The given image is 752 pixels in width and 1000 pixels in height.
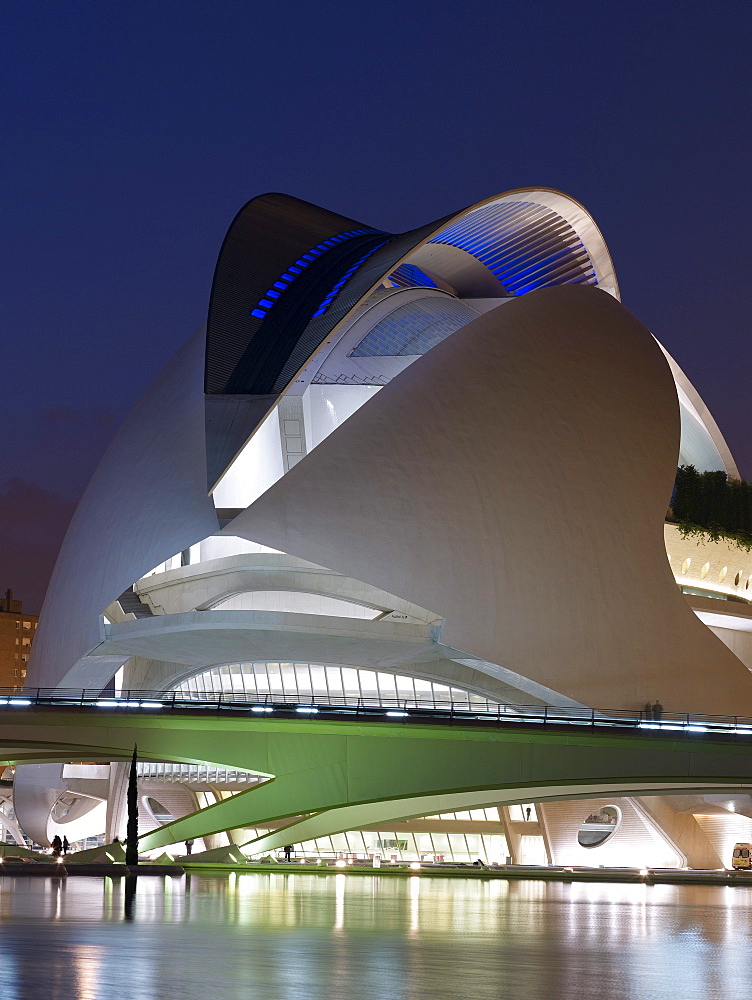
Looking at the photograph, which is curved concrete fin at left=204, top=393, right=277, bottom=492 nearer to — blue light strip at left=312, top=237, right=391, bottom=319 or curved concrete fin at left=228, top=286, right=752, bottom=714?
curved concrete fin at left=228, top=286, right=752, bottom=714

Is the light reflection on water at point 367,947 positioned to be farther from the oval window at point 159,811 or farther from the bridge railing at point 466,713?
the oval window at point 159,811

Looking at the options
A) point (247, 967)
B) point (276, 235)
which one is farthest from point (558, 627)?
point (247, 967)

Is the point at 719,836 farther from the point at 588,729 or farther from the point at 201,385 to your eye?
the point at 201,385

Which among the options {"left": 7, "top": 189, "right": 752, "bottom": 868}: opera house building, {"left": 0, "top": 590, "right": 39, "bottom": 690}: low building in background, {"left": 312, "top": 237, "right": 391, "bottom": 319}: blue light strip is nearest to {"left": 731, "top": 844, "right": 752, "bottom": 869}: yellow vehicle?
{"left": 7, "top": 189, "right": 752, "bottom": 868}: opera house building

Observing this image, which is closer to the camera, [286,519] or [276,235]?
[286,519]

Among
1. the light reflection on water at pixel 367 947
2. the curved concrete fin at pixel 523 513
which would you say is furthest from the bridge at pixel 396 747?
the light reflection on water at pixel 367 947

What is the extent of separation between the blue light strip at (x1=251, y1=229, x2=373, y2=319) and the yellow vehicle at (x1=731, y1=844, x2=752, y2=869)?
20072mm

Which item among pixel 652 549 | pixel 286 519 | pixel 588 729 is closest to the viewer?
pixel 588 729

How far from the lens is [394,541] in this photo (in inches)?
1201

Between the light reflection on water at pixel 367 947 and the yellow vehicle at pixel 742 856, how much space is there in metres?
14.1

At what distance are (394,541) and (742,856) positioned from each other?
1403 cm

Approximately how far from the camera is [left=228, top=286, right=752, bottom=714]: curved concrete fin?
30.3 metres

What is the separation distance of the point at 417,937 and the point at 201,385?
24984 mm

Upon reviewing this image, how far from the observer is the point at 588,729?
27.1 meters
